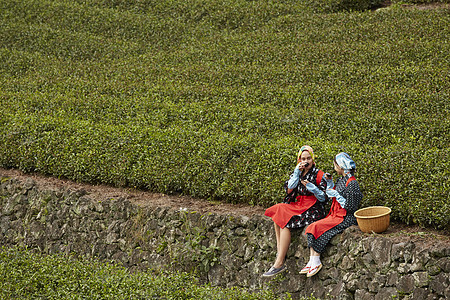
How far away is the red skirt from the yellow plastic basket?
646 millimetres

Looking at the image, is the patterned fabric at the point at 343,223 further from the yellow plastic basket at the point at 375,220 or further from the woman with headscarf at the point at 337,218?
the yellow plastic basket at the point at 375,220

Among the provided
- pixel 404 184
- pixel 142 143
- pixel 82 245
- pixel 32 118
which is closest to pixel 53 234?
pixel 82 245

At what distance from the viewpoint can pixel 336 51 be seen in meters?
14.0

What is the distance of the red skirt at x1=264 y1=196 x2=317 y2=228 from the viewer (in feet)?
20.6

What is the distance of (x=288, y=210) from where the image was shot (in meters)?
6.32

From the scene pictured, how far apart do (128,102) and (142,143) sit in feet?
11.6

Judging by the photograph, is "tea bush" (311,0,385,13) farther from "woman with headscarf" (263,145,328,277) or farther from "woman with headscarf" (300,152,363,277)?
"woman with headscarf" (300,152,363,277)

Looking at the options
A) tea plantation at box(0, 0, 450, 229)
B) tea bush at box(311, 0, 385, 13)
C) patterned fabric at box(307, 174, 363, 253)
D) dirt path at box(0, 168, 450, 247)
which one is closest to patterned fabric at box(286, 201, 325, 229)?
patterned fabric at box(307, 174, 363, 253)

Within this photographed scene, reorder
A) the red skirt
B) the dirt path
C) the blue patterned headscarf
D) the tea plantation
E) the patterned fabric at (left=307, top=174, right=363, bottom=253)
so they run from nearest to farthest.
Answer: the dirt path < the patterned fabric at (left=307, top=174, right=363, bottom=253) < the blue patterned headscarf < the red skirt < the tea plantation

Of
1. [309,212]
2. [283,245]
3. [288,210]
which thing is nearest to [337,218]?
[309,212]

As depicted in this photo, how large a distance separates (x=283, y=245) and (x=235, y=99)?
6.57 meters

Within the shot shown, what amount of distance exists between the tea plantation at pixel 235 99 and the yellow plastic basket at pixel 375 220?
1.39 ft

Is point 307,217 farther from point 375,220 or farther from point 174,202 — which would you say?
point 174,202

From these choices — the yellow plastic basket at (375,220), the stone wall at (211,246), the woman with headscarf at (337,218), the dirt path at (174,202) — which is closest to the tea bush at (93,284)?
the stone wall at (211,246)
